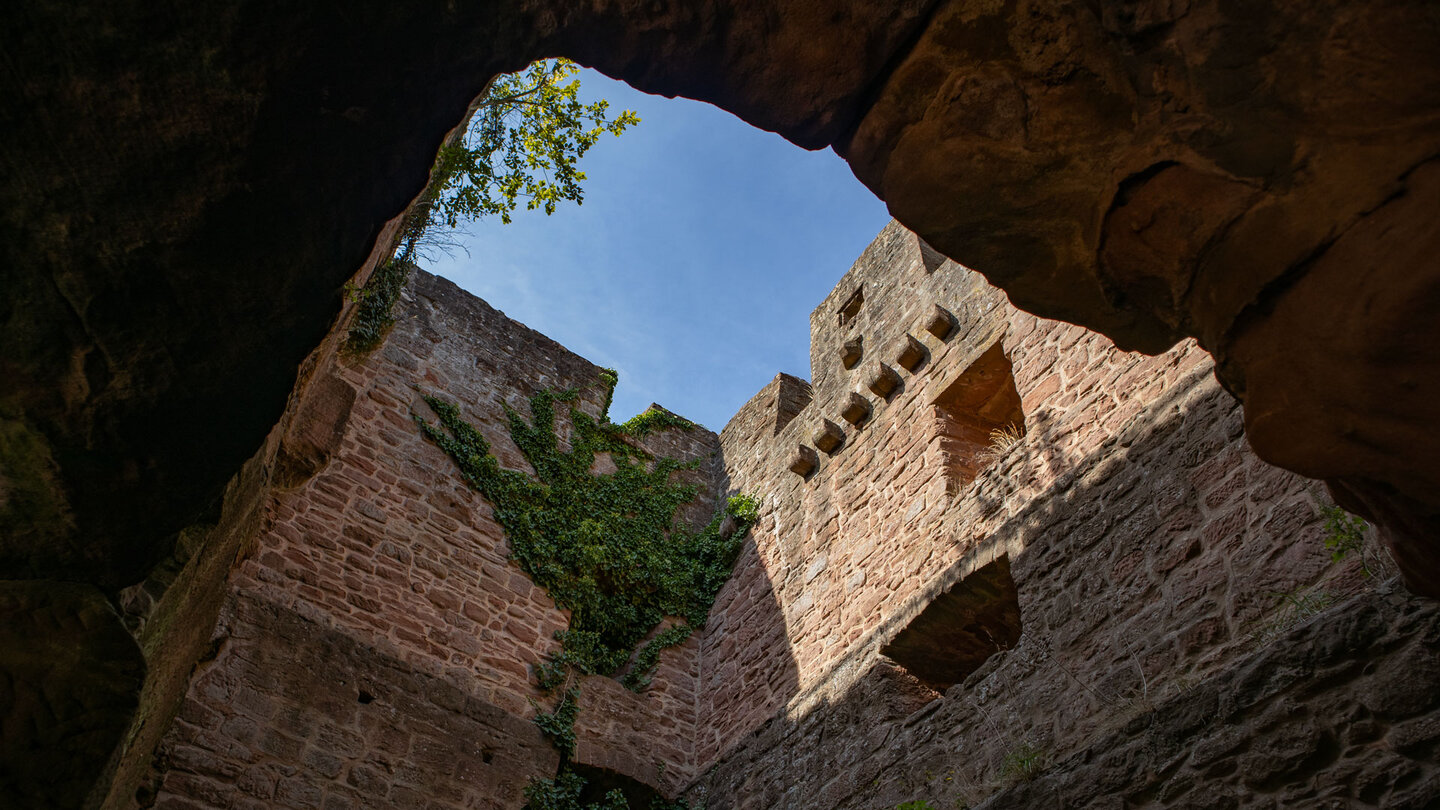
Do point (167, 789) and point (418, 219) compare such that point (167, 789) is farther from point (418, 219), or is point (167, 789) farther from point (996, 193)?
point (996, 193)

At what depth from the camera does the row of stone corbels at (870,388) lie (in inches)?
324

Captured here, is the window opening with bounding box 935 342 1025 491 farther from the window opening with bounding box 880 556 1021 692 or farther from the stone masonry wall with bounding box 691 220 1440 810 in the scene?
the window opening with bounding box 880 556 1021 692

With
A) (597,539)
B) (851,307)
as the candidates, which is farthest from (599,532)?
(851,307)

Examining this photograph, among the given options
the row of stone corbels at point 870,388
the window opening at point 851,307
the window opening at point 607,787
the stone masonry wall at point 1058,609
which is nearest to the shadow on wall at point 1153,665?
the stone masonry wall at point 1058,609

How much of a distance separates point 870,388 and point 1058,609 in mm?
3750

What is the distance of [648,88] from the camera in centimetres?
285

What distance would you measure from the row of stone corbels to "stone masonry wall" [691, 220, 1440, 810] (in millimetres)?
53

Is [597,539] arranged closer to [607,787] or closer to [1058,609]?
[607,787]

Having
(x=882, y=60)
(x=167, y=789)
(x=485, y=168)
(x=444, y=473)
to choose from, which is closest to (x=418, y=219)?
(x=485, y=168)

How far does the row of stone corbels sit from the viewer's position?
27.0 ft

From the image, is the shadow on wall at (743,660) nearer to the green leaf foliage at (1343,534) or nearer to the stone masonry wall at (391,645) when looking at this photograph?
the stone masonry wall at (391,645)

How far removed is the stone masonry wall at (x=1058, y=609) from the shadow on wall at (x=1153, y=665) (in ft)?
0.04

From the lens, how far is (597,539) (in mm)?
9094

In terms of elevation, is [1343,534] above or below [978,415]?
below
